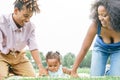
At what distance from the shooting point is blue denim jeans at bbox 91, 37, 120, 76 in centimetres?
393

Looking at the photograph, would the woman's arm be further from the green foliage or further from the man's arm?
the green foliage

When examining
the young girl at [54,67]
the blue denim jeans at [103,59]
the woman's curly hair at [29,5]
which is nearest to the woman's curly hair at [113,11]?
the blue denim jeans at [103,59]

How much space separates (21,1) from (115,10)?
3.72 ft

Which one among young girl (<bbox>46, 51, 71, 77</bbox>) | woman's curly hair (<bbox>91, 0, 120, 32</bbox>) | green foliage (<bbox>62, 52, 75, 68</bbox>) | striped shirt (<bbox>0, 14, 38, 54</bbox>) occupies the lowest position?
green foliage (<bbox>62, 52, 75, 68</bbox>)

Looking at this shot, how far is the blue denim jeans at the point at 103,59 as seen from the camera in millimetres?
3930

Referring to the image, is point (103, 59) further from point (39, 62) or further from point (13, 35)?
point (13, 35)

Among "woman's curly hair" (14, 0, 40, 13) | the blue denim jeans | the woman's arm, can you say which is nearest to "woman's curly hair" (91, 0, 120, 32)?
the woman's arm

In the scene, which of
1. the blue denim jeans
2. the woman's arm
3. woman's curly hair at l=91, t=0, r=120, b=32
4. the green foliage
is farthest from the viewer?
the green foliage

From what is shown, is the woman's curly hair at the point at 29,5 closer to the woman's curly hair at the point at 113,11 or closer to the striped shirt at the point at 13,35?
the striped shirt at the point at 13,35

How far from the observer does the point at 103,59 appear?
4.07m

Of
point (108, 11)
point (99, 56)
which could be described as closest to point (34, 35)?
point (99, 56)

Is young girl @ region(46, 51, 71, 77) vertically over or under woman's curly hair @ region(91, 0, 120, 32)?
under

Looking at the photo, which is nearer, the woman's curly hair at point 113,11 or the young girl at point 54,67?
the woman's curly hair at point 113,11

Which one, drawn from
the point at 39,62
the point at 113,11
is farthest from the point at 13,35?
the point at 113,11
